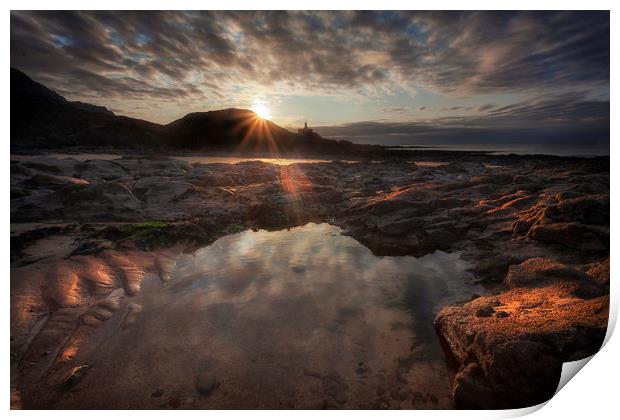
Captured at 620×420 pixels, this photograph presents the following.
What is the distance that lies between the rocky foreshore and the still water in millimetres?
357

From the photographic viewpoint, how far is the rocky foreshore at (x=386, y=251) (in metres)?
3.07

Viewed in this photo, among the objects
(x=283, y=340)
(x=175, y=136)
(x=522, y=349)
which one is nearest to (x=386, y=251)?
(x=283, y=340)

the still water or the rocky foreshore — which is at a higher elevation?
the rocky foreshore

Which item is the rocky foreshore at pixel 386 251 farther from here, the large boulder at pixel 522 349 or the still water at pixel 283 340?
the still water at pixel 283 340

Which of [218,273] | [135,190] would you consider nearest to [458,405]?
[218,273]

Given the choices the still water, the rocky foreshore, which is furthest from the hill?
the still water

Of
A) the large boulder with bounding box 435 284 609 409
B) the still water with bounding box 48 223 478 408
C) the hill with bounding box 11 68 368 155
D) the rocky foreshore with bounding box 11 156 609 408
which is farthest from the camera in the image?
the hill with bounding box 11 68 368 155

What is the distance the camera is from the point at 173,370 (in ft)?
11.3

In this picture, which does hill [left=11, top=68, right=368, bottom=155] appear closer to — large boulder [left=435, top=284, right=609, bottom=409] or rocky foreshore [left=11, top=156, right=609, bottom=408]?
rocky foreshore [left=11, top=156, right=609, bottom=408]

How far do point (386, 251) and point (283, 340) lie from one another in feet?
14.1

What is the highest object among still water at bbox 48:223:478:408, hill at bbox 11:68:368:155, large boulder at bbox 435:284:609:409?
hill at bbox 11:68:368:155

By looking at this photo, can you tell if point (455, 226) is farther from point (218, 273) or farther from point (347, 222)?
point (218, 273)

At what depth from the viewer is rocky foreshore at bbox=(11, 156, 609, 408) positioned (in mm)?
3072

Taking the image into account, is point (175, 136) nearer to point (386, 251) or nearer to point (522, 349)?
point (386, 251)
